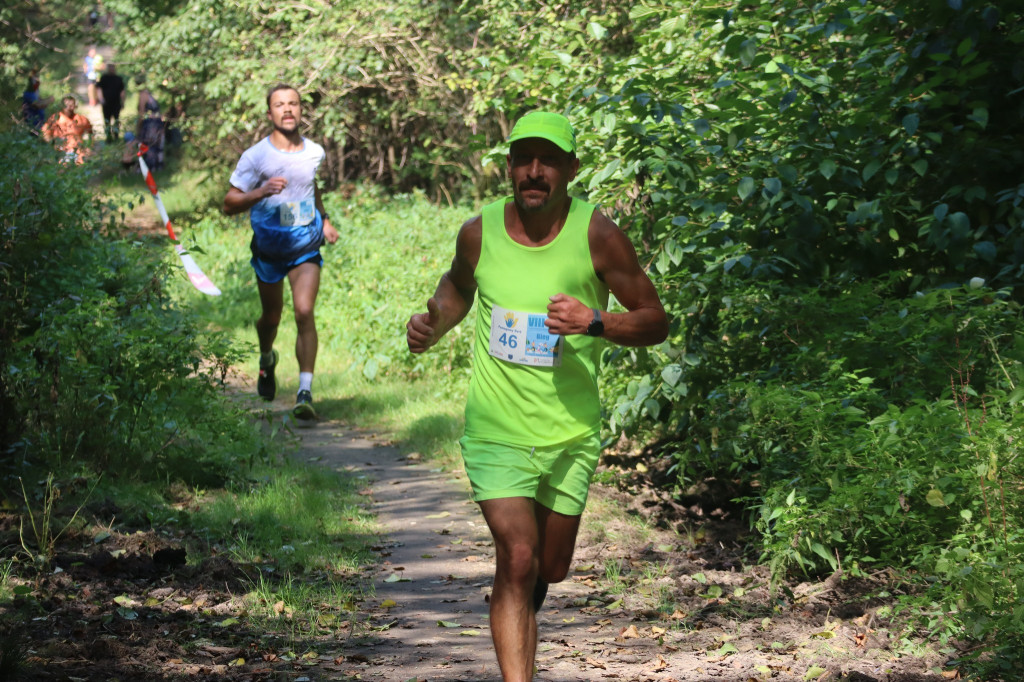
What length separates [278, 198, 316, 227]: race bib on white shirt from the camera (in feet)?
28.3

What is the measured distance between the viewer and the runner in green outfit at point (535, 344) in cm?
378

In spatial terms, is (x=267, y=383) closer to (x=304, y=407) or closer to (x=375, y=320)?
(x=304, y=407)

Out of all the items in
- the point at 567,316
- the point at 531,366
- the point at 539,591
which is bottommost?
the point at 539,591

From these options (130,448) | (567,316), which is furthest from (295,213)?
(567,316)

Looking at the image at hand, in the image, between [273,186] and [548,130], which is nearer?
[548,130]

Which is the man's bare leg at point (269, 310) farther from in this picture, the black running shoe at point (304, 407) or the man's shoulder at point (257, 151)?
the man's shoulder at point (257, 151)

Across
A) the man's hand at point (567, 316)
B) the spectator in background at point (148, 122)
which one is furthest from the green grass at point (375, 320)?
the spectator in background at point (148, 122)

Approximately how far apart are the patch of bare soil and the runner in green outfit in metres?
0.83

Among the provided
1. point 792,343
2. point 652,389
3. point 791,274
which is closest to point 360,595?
point 652,389

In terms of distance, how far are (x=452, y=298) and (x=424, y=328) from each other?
0.27 meters

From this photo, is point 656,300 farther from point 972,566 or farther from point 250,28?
point 250,28

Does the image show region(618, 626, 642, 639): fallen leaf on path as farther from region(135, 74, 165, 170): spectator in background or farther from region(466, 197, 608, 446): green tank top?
region(135, 74, 165, 170): spectator in background

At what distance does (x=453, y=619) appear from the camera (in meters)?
5.11

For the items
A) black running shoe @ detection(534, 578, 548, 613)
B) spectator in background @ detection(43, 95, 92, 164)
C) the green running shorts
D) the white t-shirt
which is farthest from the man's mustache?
spectator in background @ detection(43, 95, 92, 164)
